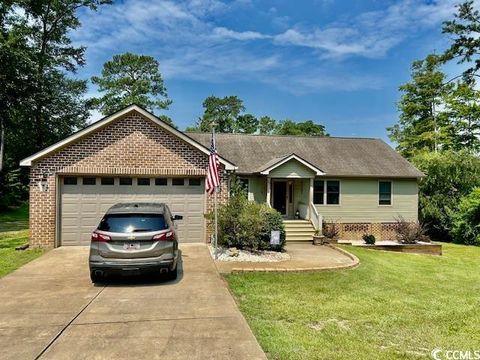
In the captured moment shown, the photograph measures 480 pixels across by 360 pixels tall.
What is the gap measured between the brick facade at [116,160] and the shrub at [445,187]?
611 inches

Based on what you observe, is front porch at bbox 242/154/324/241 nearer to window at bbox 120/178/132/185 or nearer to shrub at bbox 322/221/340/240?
shrub at bbox 322/221/340/240

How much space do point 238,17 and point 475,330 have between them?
1356cm

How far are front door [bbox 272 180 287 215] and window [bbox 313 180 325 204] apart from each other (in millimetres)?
1622

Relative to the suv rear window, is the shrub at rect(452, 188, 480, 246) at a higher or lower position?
lower

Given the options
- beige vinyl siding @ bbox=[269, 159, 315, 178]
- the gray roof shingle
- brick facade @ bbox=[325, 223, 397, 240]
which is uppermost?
the gray roof shingle

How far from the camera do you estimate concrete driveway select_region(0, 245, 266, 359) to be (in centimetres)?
504

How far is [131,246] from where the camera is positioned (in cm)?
807

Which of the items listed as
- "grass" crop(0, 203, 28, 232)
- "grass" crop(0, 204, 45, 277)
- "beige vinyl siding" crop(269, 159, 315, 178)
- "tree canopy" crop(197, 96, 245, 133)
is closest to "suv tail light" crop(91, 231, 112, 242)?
"grass" crop(0, 204, 45, 277)

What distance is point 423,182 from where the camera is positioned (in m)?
23.6

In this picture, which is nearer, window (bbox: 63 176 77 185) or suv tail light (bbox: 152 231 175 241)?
suv tail light (bbox: 152 231 175 241)

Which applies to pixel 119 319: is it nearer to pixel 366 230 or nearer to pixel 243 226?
pixel 243 226

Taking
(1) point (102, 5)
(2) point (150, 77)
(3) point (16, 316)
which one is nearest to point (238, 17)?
(3) point (16, 316)

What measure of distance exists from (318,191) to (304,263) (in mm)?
8810

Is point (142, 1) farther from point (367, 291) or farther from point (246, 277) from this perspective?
point (367, 291)
